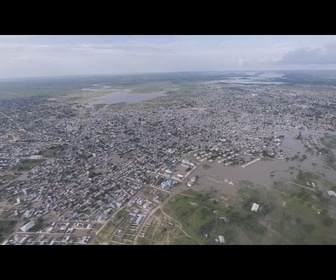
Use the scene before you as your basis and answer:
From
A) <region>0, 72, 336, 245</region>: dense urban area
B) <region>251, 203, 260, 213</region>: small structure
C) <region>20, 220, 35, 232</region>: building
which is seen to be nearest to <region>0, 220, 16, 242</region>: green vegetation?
<region>0, 72, 336, 245</region>: dense urban area

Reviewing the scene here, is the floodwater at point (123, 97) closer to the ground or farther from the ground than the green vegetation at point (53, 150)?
farther from the ground

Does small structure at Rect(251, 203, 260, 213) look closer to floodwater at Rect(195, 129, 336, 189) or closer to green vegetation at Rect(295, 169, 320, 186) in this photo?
floodwater at Rect(195, 129, 336, 189)

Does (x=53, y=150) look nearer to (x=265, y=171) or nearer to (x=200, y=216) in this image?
(x=200, y=216)

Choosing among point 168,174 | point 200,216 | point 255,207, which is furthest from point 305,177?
point 168,174

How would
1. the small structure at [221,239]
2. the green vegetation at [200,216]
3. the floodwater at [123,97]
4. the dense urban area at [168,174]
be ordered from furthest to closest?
the floodwater at [123,97]
the dense urban area at [168,174]
the green vegetation at [200,216]
the small structure at [221,239]

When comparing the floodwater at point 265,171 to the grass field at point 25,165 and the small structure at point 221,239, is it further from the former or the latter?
the grass field at point 25,165

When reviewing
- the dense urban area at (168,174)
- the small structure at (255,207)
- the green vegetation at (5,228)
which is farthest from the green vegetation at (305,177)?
the green vegetation at (5,228)
